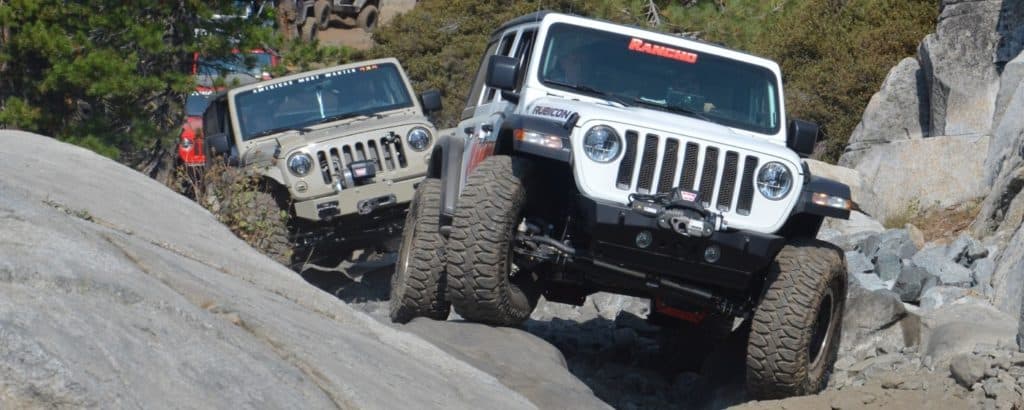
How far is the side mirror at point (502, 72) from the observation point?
8.26 meters

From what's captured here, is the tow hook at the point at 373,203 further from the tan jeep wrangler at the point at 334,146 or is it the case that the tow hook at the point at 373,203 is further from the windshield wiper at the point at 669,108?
the windshield wiper at the point at 669,108

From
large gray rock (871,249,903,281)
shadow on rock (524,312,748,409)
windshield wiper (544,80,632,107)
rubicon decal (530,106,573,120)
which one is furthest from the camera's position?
large gray rock (871,249,903,281)

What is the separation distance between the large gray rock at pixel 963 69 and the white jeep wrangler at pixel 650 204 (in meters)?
7.65

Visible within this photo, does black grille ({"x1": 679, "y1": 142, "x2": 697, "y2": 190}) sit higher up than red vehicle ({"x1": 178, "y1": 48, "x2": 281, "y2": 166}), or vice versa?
black grille ({"x1": 679, "y1": 142, "x2": 697, "y2": 190})

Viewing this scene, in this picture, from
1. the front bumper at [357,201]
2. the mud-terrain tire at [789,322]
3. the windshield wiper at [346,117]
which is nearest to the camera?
the mud-terrain tire at [789,322]

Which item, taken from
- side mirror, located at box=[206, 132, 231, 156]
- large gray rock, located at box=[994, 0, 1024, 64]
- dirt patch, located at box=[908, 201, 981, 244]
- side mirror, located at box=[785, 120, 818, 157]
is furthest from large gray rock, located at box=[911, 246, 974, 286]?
side mirror, located at box=[206, 132, 231, 156]

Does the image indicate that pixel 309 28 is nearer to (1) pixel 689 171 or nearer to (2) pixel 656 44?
(2) pixel 656 44

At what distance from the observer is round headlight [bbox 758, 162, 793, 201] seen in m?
7.64

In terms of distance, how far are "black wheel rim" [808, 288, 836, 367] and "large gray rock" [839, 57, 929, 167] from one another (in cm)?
843

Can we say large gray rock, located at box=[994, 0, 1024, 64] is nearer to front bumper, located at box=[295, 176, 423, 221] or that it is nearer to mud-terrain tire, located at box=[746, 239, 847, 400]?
front bumper, located at box=[295, 176, 423, 221]

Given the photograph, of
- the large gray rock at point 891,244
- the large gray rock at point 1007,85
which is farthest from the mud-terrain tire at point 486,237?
the large gray rock at point 1007,85

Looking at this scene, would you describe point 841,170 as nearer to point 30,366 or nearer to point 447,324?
point 447,324

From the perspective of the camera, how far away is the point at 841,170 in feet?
49.2

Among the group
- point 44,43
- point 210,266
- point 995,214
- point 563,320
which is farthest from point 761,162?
point 44,43
